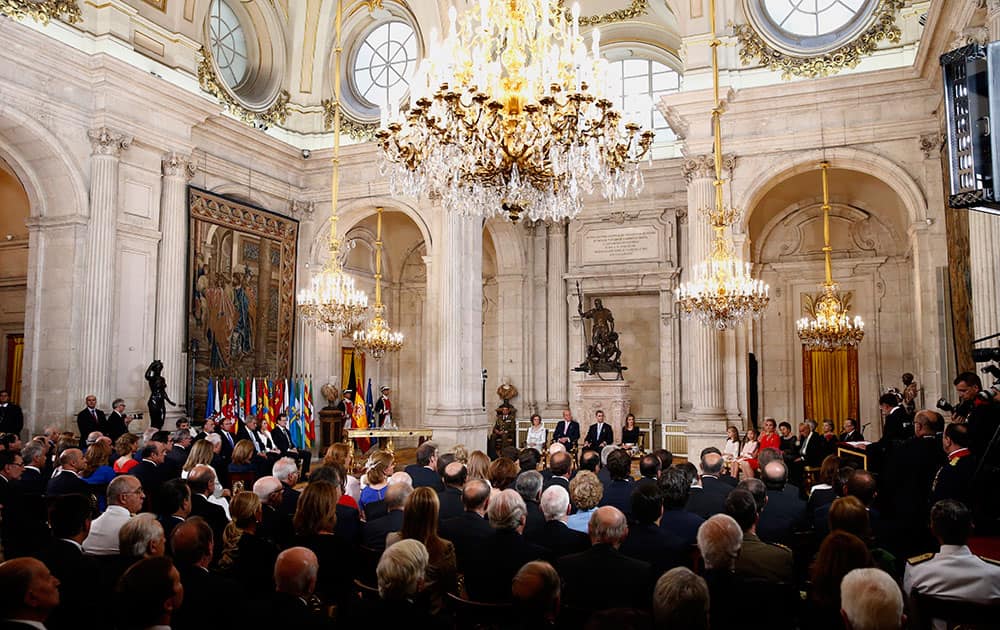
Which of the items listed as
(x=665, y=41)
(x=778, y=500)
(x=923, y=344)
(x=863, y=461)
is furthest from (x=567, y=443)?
(x=665, y=41)

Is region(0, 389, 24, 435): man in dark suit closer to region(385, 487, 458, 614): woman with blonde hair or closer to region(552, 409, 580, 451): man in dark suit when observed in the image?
region(552, 409, 580, 451): man in dark suit

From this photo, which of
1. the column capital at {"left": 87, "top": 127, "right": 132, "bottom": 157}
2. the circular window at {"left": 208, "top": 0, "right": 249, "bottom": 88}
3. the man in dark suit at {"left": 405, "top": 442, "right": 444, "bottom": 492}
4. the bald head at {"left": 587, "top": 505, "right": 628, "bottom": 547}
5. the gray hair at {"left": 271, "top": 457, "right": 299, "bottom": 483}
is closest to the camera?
the bald head at {"left": 587, "top": 505, "right": 628, "bottom": 547}

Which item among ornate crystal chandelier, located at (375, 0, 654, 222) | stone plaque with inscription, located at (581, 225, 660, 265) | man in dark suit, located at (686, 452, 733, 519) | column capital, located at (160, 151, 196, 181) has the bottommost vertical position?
man in dark suit, located at (686, 452, 733, 519)

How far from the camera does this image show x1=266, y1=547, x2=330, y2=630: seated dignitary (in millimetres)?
2639

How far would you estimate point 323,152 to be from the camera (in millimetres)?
15125

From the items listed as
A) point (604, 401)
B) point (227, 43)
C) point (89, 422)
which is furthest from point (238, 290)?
point (604, 401)

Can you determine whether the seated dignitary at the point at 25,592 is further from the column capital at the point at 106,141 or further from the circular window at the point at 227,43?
the circular window at the point at 227,43

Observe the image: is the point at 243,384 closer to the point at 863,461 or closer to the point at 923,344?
the point at 863,461

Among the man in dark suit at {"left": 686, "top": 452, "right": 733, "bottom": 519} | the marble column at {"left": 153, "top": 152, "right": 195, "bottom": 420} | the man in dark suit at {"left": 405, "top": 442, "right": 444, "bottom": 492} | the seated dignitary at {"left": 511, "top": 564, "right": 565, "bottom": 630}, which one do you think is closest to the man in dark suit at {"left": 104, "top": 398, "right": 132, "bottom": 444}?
the marble column at {"left": 153, "top": 152, "right": 195, "bottom": 420}

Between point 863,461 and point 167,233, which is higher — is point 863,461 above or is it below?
below

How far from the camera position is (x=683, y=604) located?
89.1 inches

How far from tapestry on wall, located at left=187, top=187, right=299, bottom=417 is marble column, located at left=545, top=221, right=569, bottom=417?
5.69 m

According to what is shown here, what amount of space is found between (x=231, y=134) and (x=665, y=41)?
30.6ft

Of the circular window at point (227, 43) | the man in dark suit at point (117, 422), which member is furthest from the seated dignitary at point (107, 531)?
the circular window at point (227, 43)
